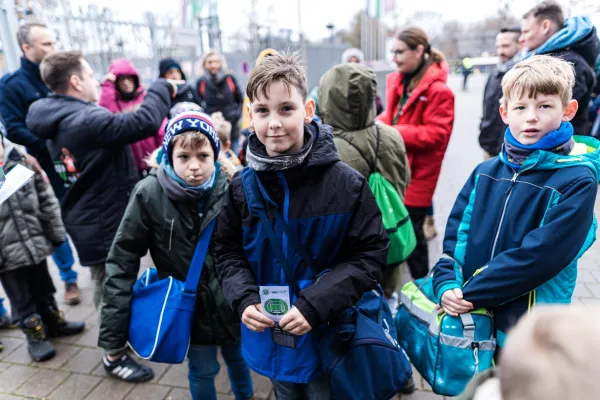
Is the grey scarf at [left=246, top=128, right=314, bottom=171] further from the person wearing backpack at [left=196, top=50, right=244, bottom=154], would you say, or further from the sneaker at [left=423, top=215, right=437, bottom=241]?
the person wearing backpack at [left=196, top=50, right=244, bottom=154]

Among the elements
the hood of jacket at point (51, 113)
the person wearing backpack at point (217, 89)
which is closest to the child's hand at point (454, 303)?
the hood of jacket at point (51, 113)

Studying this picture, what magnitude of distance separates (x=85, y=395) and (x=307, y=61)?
10.9m

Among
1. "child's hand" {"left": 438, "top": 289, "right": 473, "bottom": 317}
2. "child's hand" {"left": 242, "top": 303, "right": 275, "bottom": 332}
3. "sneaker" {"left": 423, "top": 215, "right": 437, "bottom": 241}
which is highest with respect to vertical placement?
"child's hand" {"left": 242, "top": 303, "right": 275, "bottom": 332}

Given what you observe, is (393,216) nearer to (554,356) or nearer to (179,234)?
(179,234)

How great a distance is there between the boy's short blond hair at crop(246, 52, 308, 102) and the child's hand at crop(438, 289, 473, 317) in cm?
101

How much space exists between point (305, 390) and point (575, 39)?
297cm

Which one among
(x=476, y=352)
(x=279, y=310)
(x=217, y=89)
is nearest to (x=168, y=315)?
(x=279, y=310)

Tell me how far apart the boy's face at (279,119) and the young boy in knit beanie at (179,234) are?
1.85 feet

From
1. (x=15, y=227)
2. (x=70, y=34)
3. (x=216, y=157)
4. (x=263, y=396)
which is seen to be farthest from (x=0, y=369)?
(x=70, y=34)

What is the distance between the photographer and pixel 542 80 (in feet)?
5.44

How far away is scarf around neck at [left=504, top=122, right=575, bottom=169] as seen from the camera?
5.34 ft

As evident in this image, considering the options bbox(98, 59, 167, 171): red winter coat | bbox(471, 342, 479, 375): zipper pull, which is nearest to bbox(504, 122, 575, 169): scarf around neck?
bbox(471, 342, 479, 375): zipper pull

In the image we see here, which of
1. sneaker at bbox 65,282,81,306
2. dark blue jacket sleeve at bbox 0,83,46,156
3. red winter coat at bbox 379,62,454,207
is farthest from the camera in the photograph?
sneaker at bbox 65,282,81,306

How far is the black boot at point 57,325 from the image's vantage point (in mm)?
3195
